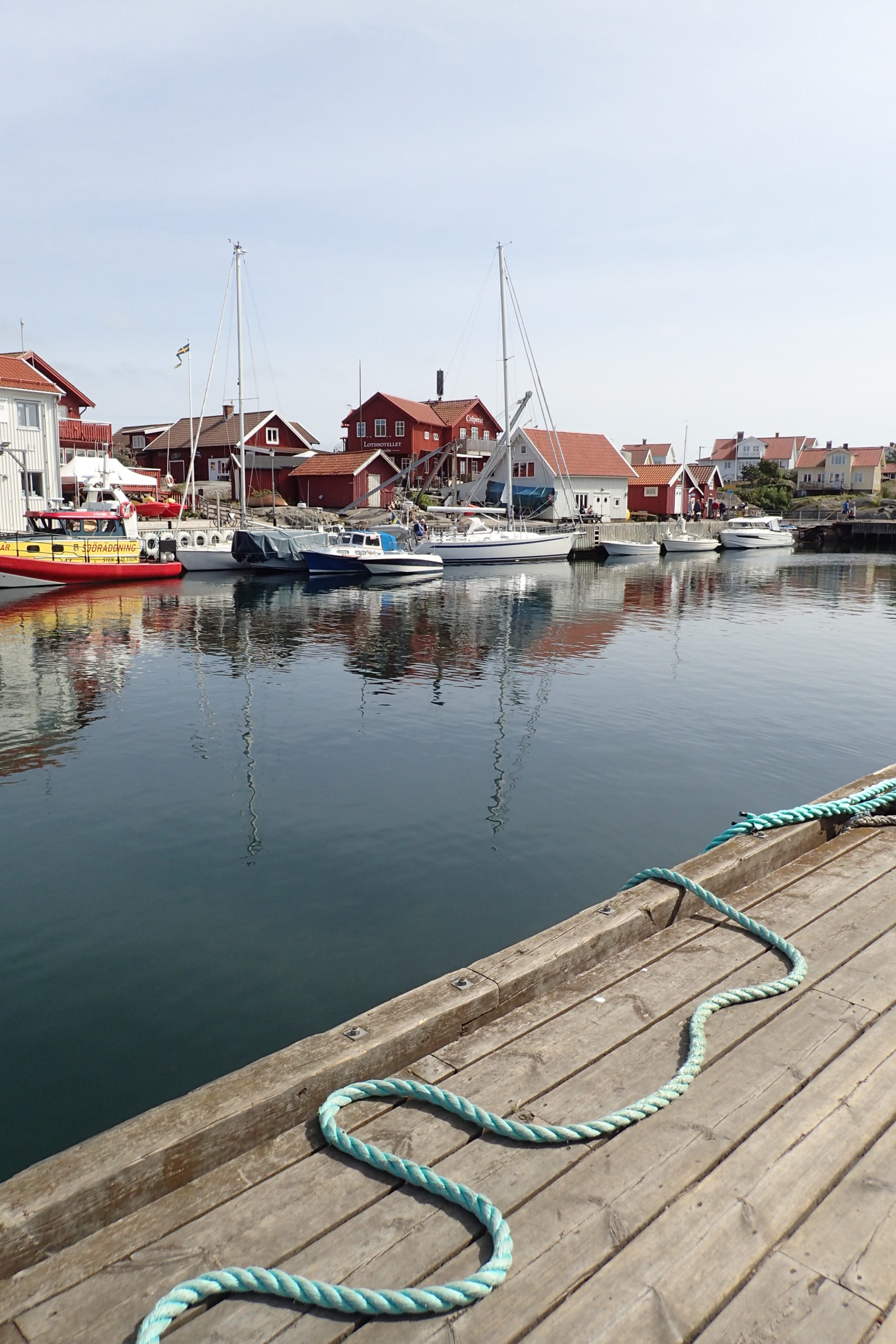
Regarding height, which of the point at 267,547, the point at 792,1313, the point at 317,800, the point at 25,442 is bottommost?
the point at 317,800

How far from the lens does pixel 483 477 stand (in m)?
60.7

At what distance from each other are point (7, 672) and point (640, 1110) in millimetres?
19976

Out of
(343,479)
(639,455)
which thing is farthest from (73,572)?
(639,455)

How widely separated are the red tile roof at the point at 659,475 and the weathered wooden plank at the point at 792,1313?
7851cm

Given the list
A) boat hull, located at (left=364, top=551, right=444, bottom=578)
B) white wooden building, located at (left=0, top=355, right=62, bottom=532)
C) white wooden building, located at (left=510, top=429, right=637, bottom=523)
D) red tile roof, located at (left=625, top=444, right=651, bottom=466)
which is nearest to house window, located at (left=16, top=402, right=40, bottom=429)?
white wooden building, located at (left=0, top=355, right=62, bottom=532)

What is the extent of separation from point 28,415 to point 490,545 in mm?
24342

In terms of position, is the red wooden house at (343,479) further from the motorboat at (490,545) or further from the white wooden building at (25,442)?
the white wooden building at (25,442)

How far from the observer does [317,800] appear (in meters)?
11.9

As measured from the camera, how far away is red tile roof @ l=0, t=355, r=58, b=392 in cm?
4103

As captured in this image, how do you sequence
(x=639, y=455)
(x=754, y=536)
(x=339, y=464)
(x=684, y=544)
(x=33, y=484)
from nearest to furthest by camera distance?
1. (x=33, y=484)
2. (x=339, y=464)
3. (x=684, y=544)
4. (x=754, y=536)
5. (x=639, y=455)

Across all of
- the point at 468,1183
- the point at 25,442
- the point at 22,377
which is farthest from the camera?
the point at 25,442

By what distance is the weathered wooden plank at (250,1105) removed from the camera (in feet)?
9.11

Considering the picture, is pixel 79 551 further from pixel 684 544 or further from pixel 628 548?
pixel 684 544

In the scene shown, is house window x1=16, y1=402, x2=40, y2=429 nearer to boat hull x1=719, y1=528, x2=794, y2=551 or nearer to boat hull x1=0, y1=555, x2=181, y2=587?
boat hull x1=0, y1=555, x2=181, y2=587
